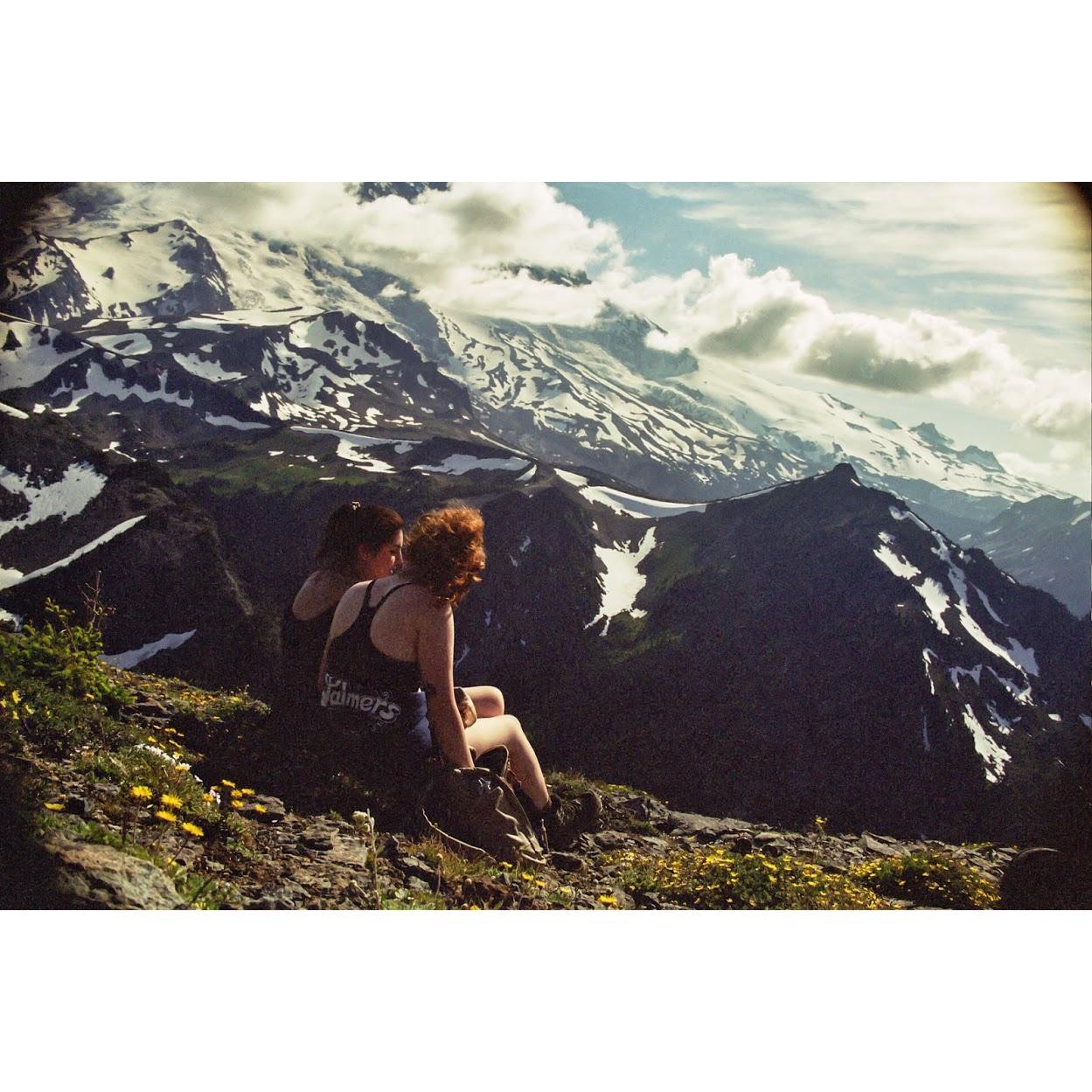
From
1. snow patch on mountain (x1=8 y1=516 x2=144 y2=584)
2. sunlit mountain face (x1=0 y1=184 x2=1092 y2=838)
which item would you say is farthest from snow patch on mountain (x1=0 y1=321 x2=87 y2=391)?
snow patch on mountain (x1=8 y1=516 x2=144 y2=584)

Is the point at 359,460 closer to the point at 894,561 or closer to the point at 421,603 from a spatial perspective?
the point at 421,603

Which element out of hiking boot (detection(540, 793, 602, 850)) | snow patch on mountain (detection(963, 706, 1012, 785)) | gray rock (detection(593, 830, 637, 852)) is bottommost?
snow patch on mountain (detection(963, 706, 1012, 785))

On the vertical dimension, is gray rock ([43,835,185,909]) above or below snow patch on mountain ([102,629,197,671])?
above

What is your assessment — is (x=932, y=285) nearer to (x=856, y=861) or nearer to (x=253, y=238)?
(x=856, y=861)

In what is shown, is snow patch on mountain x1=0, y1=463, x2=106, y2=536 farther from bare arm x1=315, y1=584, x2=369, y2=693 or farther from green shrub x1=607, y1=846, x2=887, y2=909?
green shrub x1=607, y1=846, x2=887, y2=909

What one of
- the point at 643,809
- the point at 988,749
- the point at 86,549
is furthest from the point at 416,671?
the point at 988,749
